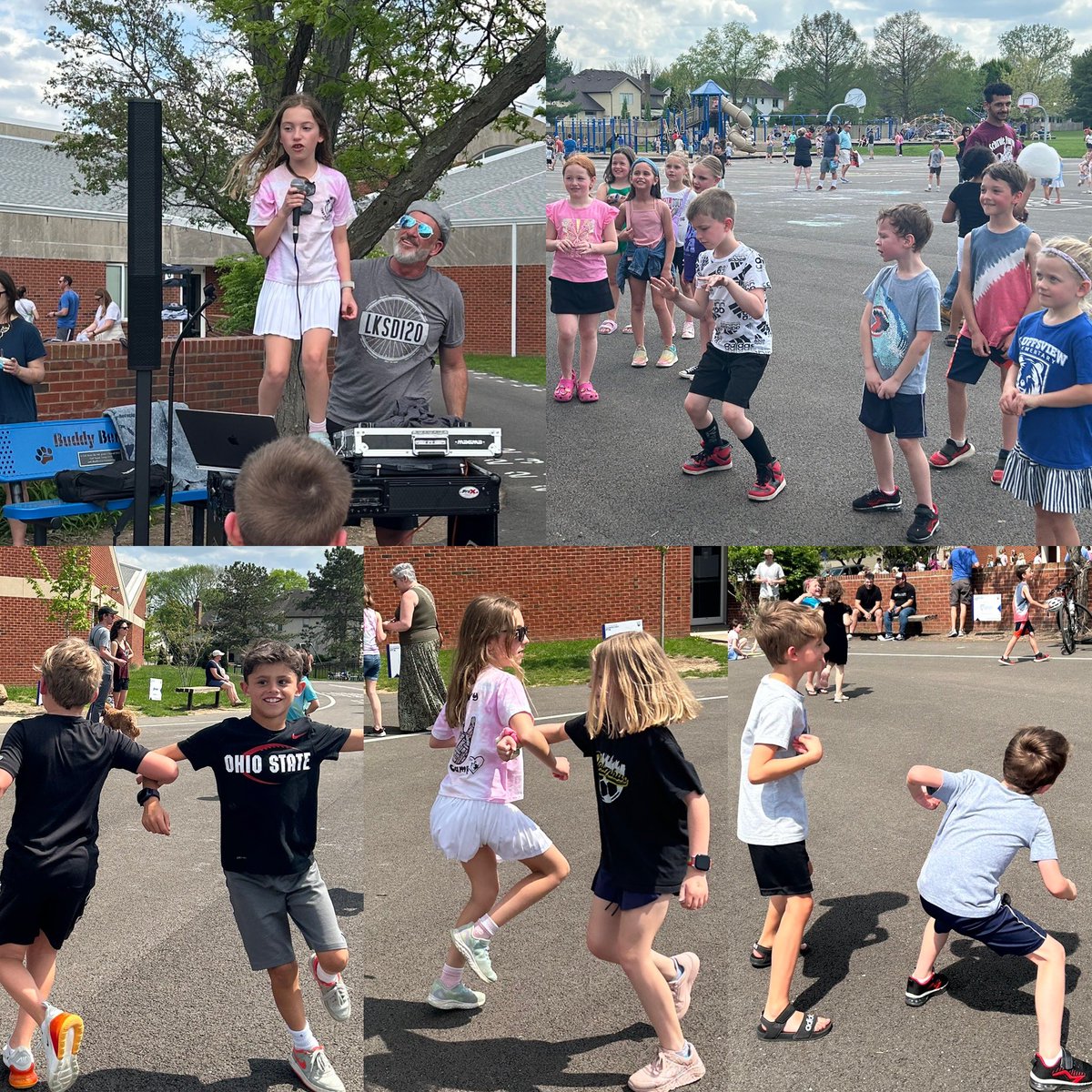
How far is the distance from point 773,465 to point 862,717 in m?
2.64

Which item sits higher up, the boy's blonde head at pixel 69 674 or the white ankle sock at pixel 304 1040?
the boy's blonde head at pixel 69 674

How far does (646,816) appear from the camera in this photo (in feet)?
11.1

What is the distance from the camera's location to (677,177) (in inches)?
312

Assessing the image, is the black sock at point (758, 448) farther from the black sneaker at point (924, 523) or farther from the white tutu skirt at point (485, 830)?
the white tutu skirt at point (485, 830)

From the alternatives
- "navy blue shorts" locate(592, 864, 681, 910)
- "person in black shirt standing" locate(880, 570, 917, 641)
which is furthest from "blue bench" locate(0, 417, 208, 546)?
"person in black shirt standing" locate(880, 570, 917, 641)

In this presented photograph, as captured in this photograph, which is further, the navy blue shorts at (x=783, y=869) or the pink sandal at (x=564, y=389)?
the pink sandal at (x=564, y=389)

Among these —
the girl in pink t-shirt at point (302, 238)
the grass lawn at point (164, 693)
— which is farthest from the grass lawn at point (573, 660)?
the girl in pink t-shirt at point (302, 238)

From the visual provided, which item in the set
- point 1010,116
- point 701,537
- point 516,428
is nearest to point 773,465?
point 701,537

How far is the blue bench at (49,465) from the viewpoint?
6418mm

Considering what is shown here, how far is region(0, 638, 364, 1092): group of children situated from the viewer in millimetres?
3482

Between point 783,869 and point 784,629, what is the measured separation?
77cm

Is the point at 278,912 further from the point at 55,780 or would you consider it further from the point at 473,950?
the point at 55,780

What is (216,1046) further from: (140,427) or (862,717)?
(862,717)

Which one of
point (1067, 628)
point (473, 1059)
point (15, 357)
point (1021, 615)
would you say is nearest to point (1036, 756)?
point (473, 1059)
